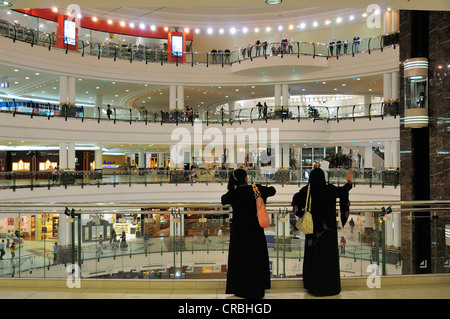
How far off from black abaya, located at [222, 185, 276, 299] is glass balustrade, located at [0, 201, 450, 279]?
45 cm

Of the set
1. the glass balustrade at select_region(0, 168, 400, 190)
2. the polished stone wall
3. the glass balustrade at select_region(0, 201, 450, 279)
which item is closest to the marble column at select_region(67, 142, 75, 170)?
the glass balustrade at select_region(0, 168, 400, 190)

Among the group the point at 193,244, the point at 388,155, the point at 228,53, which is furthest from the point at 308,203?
the point at 228,53

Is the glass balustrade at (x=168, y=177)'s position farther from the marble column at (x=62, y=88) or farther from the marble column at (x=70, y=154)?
the marble column at (x=62, y=88)

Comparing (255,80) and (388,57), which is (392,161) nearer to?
(388,57)

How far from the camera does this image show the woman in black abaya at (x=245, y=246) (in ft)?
12.2

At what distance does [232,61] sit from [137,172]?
8.80 m

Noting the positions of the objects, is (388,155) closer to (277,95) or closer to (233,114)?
(277,95)

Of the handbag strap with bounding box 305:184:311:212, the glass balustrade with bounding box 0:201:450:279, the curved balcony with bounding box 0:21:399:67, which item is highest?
the curved balcony with bounding box 0:21:399:67

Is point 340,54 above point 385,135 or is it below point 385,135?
above

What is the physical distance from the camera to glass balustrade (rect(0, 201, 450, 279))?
4445mm

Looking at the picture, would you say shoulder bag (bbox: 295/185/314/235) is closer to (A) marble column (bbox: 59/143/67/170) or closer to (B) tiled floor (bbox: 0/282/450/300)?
A: (B) tiled floor (bbox: 0/282/450/300)

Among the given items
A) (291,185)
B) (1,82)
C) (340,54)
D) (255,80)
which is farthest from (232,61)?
(1,82)
